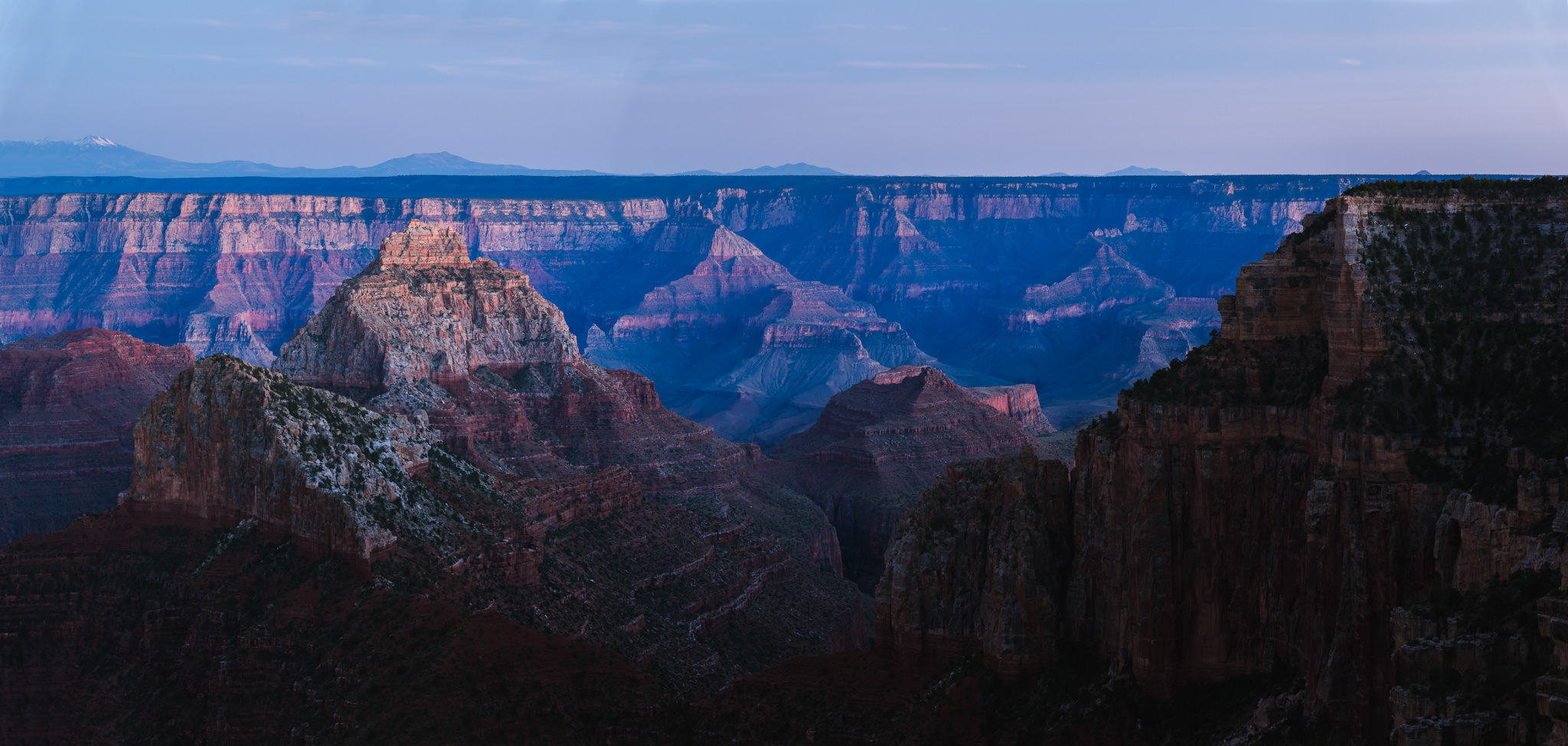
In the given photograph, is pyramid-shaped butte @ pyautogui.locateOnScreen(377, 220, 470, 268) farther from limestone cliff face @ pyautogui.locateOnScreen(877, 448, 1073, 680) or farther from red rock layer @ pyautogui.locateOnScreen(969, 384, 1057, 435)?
limestone cliff face @ pyautogui.locateOnScreen(877, 448, 1073, 680)

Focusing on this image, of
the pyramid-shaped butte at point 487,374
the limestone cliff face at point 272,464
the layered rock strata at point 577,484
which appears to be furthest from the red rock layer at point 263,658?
the pyramid-shaped butte at point 487,374

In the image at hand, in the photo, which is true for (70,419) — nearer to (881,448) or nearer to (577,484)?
(577,484)

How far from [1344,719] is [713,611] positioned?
56.1 m

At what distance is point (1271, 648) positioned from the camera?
138 feet

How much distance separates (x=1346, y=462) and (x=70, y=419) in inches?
4924

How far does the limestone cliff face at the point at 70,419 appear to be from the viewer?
126 m

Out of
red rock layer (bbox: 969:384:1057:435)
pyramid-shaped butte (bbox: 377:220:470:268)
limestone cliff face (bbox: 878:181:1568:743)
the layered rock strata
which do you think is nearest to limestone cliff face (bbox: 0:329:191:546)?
the layered rock strata

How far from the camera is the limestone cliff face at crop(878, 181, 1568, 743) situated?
3647 centimetres

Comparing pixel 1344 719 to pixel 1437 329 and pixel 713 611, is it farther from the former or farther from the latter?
pixel 713 611

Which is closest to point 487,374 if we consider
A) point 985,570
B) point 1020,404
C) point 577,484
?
point 577,484

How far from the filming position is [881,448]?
146500mm

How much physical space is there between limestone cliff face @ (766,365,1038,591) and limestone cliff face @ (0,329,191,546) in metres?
59.1

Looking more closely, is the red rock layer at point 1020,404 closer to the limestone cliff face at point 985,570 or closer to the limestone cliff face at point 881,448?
the limestone cliff face at point 881,448

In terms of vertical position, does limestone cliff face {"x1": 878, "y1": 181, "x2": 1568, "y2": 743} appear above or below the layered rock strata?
above
